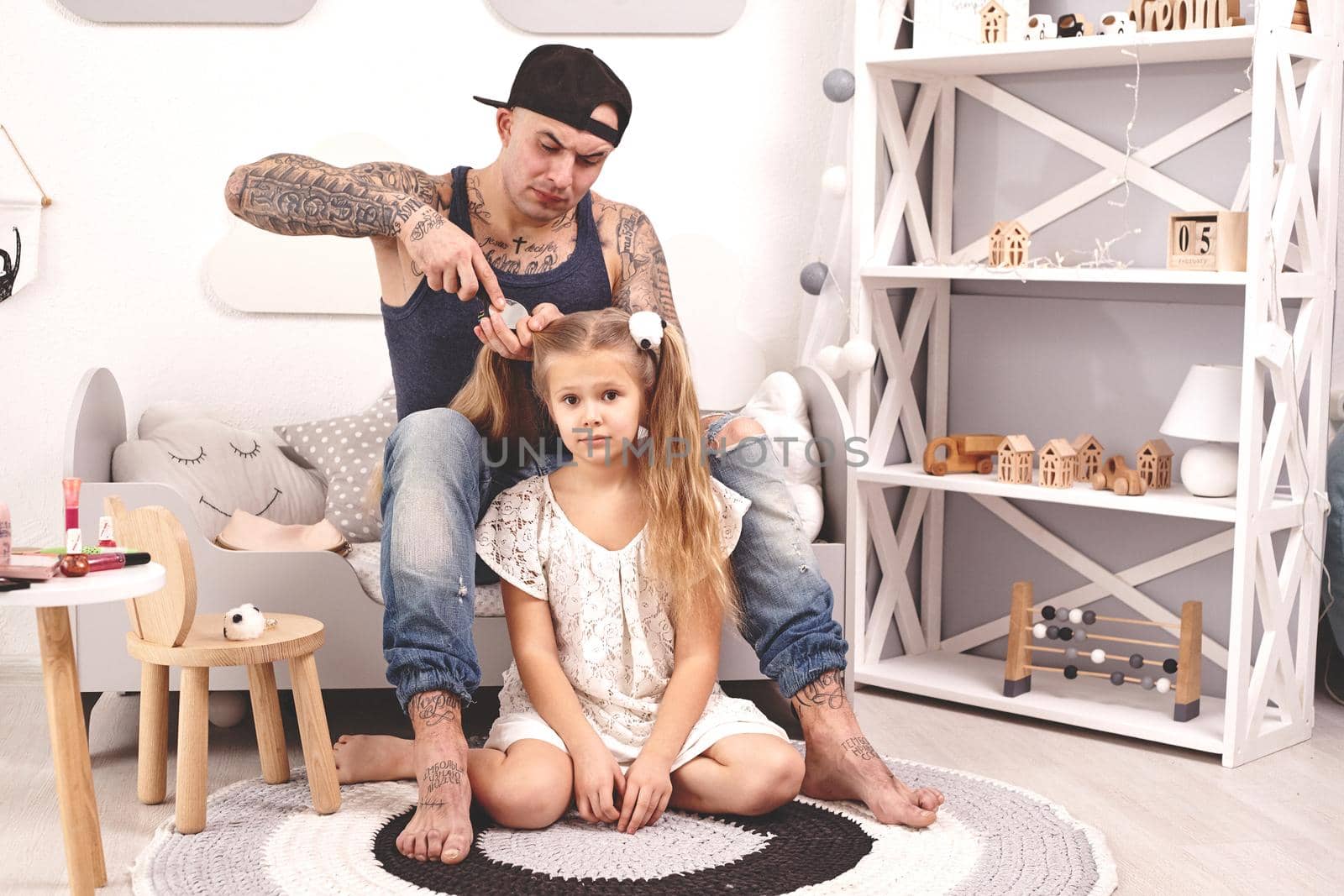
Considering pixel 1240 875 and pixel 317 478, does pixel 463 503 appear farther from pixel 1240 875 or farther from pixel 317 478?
pixel 1240 875

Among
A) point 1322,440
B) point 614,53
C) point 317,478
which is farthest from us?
point 614,53

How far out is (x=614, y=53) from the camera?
3.04 m

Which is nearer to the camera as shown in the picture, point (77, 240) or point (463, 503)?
point (463, 503)

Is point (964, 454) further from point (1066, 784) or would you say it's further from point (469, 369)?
point (469, 369)

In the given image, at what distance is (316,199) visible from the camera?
2133 millimetres

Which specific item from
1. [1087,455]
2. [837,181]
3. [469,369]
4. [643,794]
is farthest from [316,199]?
[1087,455]

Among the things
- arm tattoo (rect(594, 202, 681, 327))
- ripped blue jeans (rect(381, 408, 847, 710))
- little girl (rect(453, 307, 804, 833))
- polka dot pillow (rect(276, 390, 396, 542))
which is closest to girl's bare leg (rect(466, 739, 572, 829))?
little girl (rect(453, 307, 804, 833))

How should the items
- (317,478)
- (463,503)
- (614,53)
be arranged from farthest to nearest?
(614,53) → (317,478) → (463,503)

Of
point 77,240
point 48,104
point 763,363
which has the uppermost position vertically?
point 48,104

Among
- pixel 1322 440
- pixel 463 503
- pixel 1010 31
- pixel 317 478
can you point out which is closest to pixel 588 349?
pixel 463 503

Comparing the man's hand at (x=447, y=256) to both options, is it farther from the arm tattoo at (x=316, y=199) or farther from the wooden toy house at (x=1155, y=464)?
the wooden toy house at (x=1155, y=464)

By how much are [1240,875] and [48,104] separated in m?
2.68

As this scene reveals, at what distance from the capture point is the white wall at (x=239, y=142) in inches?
114

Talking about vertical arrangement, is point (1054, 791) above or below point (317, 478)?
below
